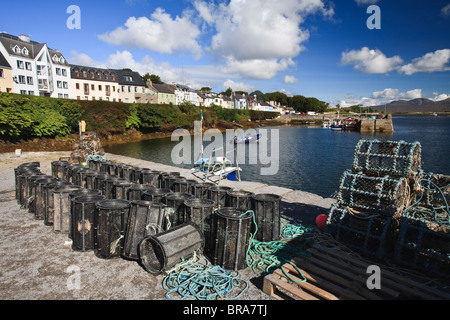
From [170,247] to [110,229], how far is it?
4.79ft

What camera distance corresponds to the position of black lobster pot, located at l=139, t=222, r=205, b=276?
→ 16.1 ft

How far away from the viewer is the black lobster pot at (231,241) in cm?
Answer: 514

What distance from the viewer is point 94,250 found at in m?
5.82

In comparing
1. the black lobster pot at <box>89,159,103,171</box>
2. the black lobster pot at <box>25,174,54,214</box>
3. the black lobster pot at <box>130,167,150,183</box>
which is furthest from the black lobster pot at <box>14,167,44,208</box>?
the black lobster pot at <box>89,159,103,171</box>

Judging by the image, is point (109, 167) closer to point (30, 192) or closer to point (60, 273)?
point (30, 192)

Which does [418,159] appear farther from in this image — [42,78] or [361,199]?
[42,78]

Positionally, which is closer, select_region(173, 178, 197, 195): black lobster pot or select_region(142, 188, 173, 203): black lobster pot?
select_region(142, 188, 173, 203): black lobster pot

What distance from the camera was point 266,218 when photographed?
6316mm

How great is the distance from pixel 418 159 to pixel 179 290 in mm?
6871

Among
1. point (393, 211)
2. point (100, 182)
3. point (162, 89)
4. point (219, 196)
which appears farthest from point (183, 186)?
point (162, 89)

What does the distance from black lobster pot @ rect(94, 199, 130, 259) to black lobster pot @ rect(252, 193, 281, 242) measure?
2.95 metres

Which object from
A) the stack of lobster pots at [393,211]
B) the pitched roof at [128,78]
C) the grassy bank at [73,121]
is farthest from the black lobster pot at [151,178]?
the pitched roof at [128,78]

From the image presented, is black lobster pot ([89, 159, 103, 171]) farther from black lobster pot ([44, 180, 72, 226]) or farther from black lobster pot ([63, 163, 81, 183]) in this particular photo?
black lobster pot ([44, 180, 72, 226])
